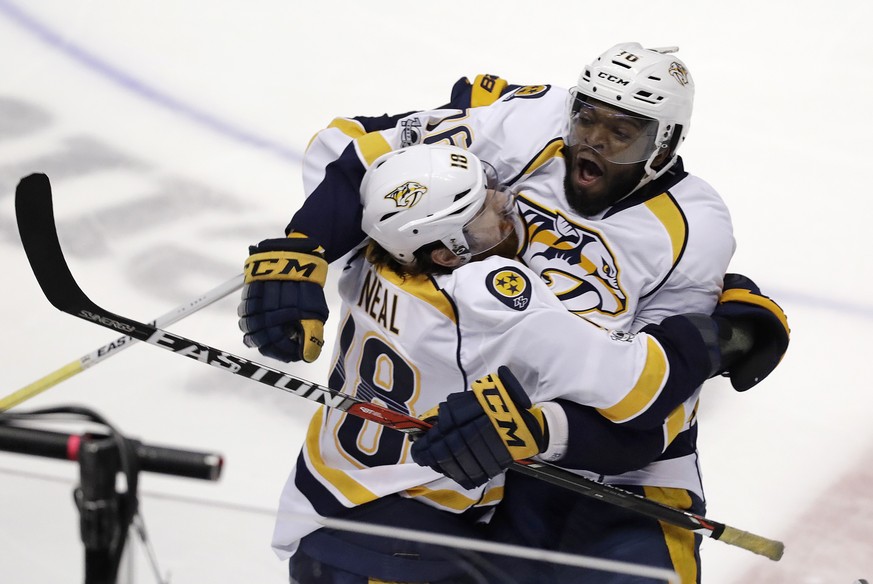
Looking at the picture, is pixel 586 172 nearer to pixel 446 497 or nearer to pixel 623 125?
pixel 623 125

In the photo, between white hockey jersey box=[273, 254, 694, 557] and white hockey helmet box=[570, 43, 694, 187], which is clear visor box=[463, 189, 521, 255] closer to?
white hockey jersey box=[273, 254, 694, 557]

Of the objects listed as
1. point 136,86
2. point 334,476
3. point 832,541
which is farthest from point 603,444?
point 136,86

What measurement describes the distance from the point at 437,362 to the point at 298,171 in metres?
2.16

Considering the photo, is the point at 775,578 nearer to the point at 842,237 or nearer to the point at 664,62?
the point at 664,62

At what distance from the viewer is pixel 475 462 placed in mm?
1961

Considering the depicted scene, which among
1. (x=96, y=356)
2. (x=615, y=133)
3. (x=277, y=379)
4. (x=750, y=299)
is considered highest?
(x=615, y=133)

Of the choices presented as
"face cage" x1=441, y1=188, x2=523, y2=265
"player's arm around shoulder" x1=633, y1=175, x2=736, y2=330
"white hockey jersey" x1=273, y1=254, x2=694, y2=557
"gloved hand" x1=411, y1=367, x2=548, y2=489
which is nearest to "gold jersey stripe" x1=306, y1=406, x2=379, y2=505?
"white hockey jersey" x1=273, y1=254, x2=694, y2=557

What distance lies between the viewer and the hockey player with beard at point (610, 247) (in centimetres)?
221

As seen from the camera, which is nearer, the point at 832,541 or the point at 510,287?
the point at 510,287

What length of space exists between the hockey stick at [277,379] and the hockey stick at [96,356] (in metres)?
0.11

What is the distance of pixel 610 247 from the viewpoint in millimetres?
2246

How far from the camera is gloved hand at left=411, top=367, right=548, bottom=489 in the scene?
1.92 m

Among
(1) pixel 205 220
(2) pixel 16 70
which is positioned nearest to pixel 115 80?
(2) pixel 16 70

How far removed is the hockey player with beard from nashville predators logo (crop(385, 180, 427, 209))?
21cm
